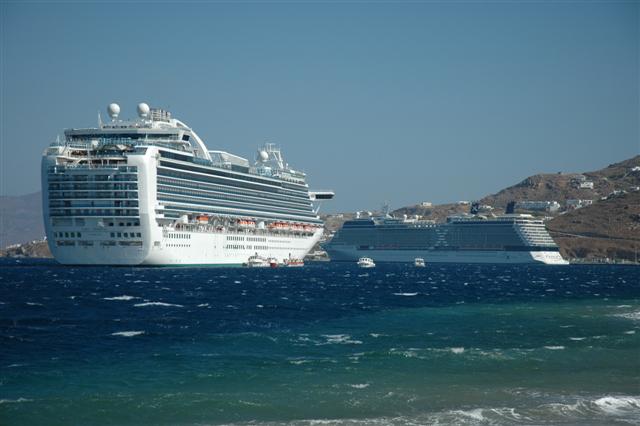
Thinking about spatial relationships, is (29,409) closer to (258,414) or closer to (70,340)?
(258,414)

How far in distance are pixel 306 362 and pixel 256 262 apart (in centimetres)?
9235

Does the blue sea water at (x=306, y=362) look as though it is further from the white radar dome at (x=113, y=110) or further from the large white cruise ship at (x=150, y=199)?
the white radar dome at (x=113, y=110)

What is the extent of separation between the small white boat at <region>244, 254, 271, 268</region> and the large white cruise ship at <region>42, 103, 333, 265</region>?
0.93 meters

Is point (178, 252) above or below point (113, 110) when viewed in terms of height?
below

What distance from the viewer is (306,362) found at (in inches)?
1389

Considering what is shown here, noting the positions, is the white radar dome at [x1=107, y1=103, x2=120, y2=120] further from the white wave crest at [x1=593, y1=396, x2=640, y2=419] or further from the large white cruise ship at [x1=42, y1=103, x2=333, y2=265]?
the white wave crest at [x1=593, y1=396, x2=640, y2=419]

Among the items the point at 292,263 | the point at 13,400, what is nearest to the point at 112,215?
the point at 292,263

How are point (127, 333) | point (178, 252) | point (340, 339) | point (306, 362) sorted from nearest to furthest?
point (306, 362)
point (127, 333)
point (340, 339)
point (178, 252)

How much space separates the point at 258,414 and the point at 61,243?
79085mm

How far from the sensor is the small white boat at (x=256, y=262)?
126 meters

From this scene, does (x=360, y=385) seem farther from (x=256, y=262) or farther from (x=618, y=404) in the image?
(x=256, y=262)

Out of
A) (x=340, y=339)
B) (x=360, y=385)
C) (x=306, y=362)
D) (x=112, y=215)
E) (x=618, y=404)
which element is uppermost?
(x=112, y=215)

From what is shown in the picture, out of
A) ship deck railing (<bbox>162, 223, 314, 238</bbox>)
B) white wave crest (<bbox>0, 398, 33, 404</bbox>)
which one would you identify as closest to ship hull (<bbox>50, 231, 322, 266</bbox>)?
ship deck railing (<bbox>162, 223, 314, 238</bbox>)


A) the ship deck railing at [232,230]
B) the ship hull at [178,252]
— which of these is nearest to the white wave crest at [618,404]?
the ship hull at [178,252]
